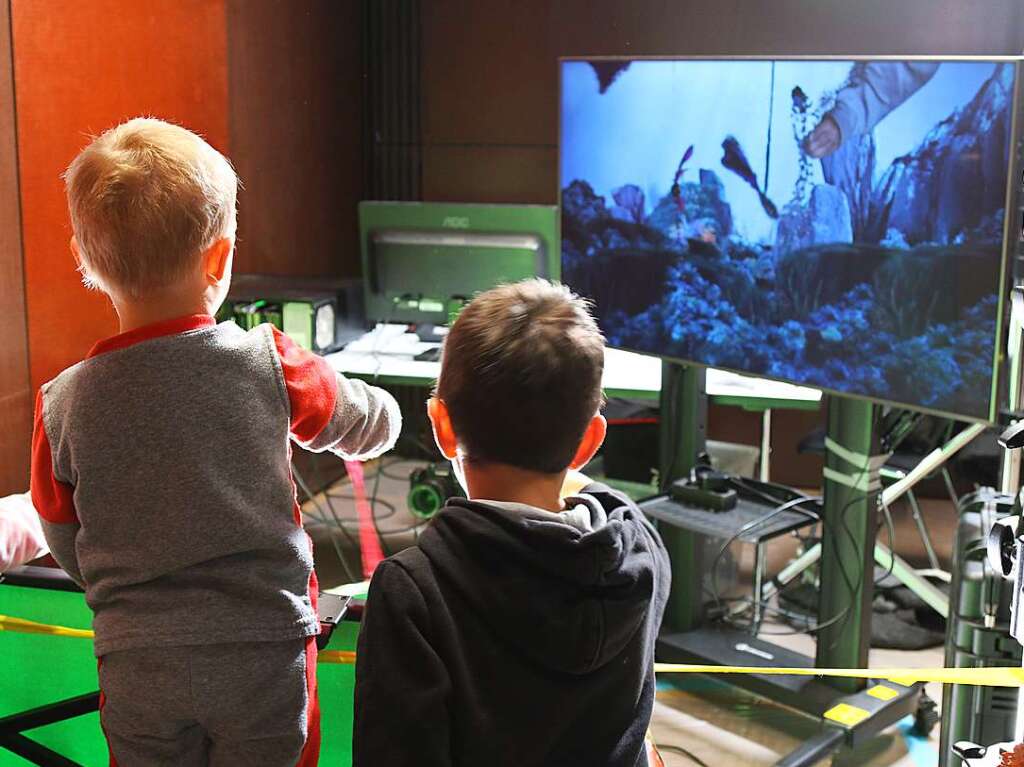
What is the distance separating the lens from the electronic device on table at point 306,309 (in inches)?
144

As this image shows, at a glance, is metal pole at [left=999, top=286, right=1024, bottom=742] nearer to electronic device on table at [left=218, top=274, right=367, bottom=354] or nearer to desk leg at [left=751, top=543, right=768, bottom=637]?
desk leg at [left=751, top=543, right=768, bottom=637]

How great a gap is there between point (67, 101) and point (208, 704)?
2314mm

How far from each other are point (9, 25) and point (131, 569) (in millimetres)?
2098

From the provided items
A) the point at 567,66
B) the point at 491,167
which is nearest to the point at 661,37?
the point at 491,167

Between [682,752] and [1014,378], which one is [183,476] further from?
[682,752]

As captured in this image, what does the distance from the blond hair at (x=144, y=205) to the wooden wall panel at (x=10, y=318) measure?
70.9 inches

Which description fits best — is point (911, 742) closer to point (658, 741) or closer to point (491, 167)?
point (658, 741)

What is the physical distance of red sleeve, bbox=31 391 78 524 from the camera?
1.42 meters

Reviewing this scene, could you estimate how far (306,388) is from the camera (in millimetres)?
1419

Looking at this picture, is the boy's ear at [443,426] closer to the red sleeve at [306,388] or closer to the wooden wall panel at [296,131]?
the red sleeve at [306,388]

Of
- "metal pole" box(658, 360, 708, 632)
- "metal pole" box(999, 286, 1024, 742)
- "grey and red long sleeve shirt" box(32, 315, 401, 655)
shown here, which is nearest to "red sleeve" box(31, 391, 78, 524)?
"grey and red long sleeve shirt" box(32, 315, 401, 655)

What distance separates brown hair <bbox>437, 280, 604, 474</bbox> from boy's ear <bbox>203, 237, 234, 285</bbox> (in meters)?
0.35

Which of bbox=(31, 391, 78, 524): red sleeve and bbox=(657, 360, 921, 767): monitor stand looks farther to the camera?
bbox=(657, 360, 921, 767): monitor stand

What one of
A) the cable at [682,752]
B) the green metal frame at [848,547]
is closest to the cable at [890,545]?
the green metal frame at [848,547]
